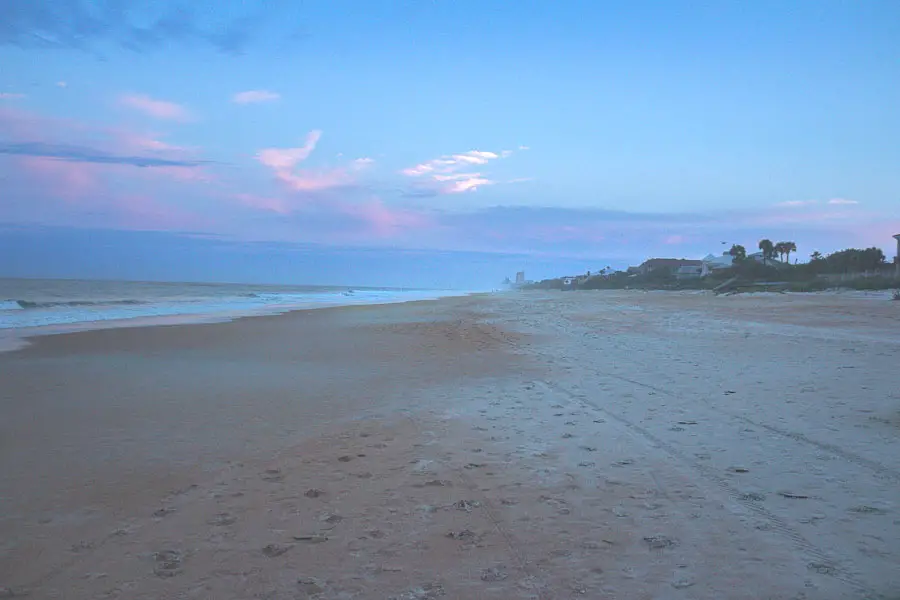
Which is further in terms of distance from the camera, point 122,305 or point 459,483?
point 122,305

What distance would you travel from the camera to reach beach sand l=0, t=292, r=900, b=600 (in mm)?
2891

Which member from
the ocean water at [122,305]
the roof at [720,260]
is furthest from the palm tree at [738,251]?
the ocean water at [122,305]

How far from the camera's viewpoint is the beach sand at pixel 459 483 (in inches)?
114

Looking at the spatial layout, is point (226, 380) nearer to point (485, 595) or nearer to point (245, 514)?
point (245, 514)

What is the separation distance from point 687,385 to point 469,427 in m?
3.63

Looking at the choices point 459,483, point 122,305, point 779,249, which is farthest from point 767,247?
point 459,483

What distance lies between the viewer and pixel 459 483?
14.0 feet

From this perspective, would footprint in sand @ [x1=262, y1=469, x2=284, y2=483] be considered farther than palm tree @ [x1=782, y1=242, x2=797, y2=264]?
No

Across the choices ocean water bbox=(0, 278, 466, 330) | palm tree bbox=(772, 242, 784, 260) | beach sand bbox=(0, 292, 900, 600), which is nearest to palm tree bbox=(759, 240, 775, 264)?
palm tree bbox=(772, 242, 784, 260)

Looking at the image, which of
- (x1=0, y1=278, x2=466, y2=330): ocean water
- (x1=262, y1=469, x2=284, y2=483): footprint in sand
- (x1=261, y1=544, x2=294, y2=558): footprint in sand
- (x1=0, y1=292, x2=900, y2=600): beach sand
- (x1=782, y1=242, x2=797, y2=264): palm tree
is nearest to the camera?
(x1=0, y1=292, x2=900, y2=600): beach sand

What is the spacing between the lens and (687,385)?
768 cm

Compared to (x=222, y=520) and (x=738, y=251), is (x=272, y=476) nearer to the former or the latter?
(x=222, y=520)

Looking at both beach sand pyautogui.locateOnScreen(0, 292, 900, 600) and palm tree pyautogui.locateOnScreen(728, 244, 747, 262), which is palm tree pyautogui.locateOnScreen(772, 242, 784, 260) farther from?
beach sand pyautogui.locateOnScreen(0, 292, 900, 600)

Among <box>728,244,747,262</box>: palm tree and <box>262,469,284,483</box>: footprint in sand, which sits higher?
<box>728,244,747,262</box>: palm tree
